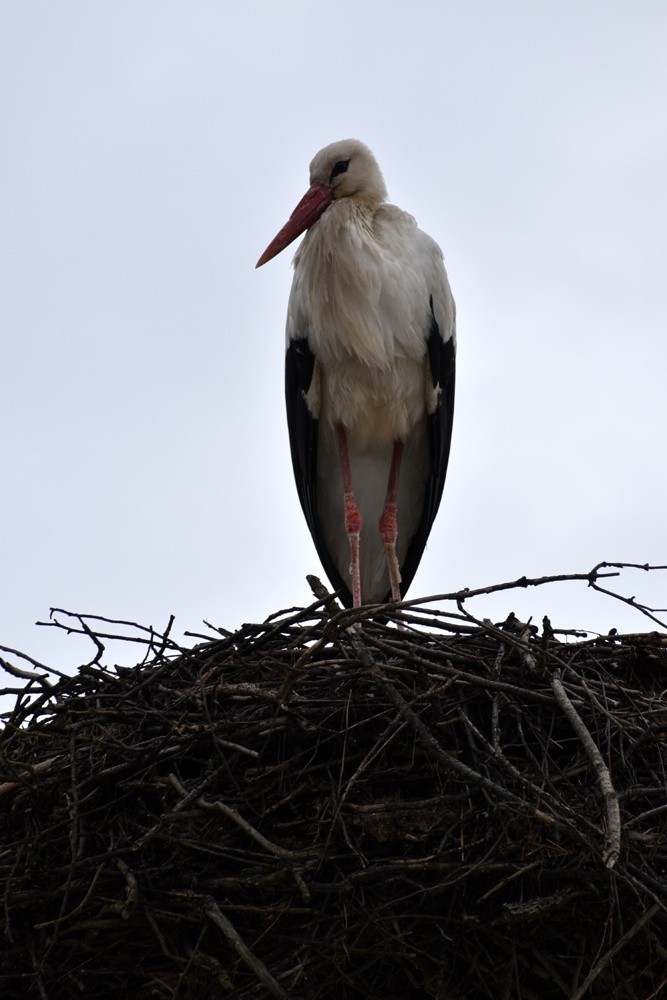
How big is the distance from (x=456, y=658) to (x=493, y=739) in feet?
0.73

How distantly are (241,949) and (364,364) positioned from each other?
198 centimetres

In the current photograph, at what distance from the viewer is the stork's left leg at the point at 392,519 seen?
3.99 meters

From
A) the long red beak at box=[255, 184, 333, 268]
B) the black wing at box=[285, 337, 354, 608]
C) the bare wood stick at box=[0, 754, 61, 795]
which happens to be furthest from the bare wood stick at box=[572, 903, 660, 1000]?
the long red beak at box=[255, 184, 333, 268]

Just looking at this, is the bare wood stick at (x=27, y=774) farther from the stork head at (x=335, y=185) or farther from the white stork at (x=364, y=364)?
the stork head at (x=335, y=185)

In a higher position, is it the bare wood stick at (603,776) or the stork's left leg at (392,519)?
the stork's left leg at (392,519)

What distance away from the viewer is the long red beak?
402 cm

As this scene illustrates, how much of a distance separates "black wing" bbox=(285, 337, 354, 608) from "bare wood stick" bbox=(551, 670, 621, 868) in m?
1.51

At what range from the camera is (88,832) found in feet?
8.08

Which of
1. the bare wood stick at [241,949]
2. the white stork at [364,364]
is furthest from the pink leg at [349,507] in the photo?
the bare wood stick at [241,949]

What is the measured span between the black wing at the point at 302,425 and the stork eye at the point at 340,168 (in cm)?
55

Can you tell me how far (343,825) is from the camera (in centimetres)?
235

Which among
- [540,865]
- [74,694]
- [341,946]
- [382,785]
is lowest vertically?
[341,946]

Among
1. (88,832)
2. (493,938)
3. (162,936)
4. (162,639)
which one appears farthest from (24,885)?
(493,938)

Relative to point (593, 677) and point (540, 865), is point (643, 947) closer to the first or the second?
point (540, 865)
